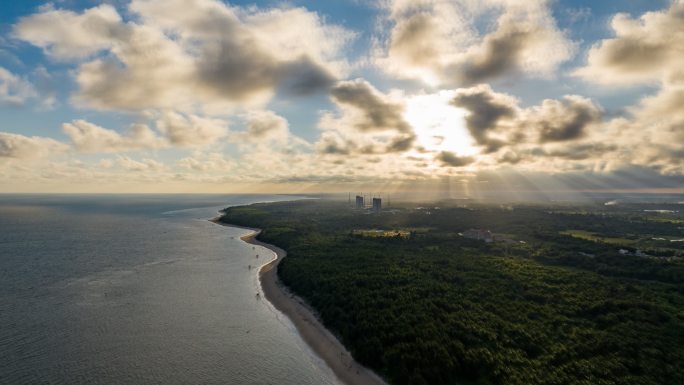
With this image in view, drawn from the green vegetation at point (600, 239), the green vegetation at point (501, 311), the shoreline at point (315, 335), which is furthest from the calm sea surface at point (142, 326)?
the green vegetation at point (600, 239)

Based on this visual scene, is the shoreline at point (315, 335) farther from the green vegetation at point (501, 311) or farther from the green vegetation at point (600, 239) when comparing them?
the green vegetation at point (600, 239)

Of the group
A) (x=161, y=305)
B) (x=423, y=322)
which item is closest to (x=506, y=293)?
(x=423, y=322)

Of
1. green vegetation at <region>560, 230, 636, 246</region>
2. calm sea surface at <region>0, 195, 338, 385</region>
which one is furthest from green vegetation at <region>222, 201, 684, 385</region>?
green vegetation at <region>560, 230, 636, 246</region>

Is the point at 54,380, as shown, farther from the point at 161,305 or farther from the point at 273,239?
the point at 273,239

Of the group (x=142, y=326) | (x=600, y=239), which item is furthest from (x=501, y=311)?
(x=600, y=239)

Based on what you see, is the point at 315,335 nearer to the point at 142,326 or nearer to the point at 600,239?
the point at 142,326

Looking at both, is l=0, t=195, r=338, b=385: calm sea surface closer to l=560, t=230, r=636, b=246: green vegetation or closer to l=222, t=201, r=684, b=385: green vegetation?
l=222, t=201, r=684, b=385: green vegetation
